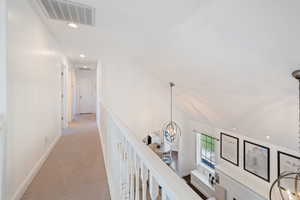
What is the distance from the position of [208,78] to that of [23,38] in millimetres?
2840

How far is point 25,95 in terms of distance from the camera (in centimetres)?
190

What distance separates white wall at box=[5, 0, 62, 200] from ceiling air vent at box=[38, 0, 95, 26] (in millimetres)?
242

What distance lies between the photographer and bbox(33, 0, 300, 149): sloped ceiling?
138cm

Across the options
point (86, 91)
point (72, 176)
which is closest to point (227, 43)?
point (72, 176)

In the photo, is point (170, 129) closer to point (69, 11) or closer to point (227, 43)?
point (227, 43)

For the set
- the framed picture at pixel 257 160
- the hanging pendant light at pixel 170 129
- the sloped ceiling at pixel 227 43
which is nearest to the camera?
the sloped ceiling at pixel 227 43

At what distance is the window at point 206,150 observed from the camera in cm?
548

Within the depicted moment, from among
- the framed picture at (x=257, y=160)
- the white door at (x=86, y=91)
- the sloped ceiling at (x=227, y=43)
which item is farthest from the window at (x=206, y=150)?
the white door at (x=86, y=91)

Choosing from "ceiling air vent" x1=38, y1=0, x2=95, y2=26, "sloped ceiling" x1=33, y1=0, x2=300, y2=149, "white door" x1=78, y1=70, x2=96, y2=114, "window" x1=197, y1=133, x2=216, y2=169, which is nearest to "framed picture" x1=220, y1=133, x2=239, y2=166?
"window" x1=197, y1=133, x2=216, y2=169

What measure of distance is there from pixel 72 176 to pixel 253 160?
13.1 ft

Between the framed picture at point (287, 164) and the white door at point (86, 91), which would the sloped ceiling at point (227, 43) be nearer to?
the framed picture at point (287, 164)

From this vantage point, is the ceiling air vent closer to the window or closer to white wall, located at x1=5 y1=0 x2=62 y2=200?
white wall, located at x1=5 y1=0 x2=62 y2=200

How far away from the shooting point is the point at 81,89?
315 inches

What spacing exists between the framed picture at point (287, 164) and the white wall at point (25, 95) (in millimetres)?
4315
